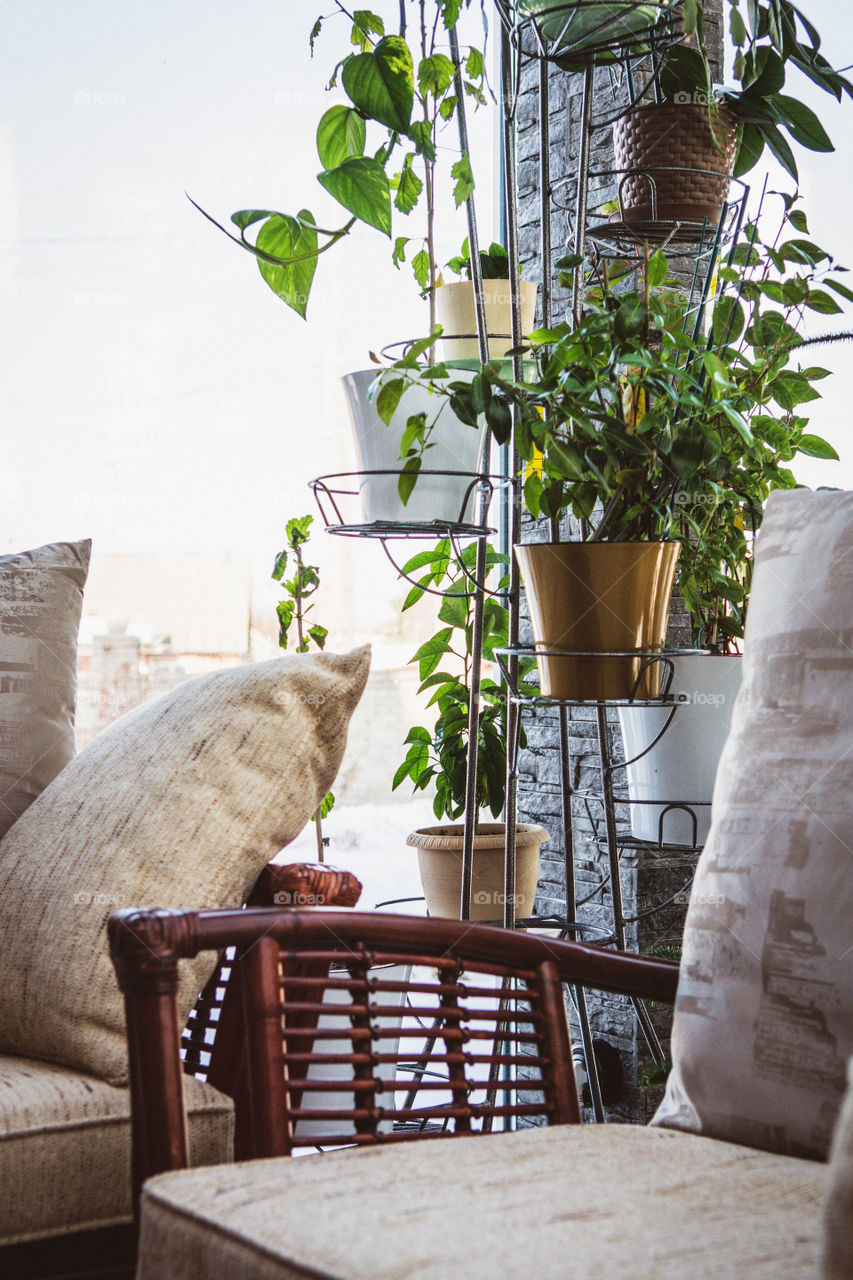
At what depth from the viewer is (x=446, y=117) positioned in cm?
182

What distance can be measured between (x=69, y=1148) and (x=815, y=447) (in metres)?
1.31

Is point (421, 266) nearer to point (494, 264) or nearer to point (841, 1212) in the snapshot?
point (494, 264)

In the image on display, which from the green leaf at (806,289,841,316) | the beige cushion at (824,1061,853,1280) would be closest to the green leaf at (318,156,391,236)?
the green leaf at (806,289,841,316)

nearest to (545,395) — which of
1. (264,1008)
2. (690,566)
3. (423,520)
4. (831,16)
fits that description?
(423,520)

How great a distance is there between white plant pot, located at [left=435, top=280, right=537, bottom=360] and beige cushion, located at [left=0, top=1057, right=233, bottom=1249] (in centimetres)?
108

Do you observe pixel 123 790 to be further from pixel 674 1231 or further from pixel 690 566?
pixel 690 566

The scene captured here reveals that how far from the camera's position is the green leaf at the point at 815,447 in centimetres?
170

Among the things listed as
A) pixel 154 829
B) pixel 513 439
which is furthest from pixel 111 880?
pixel 513 439

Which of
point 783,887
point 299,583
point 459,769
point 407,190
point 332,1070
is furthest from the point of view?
point 299,583

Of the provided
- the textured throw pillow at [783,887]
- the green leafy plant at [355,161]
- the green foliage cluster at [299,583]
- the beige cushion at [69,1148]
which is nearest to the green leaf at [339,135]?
the green leafy plant at [355,161]

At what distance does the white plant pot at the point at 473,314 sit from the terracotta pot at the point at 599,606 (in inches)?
15.5

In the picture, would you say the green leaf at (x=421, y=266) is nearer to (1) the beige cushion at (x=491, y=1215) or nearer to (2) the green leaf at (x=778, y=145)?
(2) the green leaf at (x=778, y=145)

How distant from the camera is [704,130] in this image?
1.57 metres

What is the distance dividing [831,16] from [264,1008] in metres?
1.92
